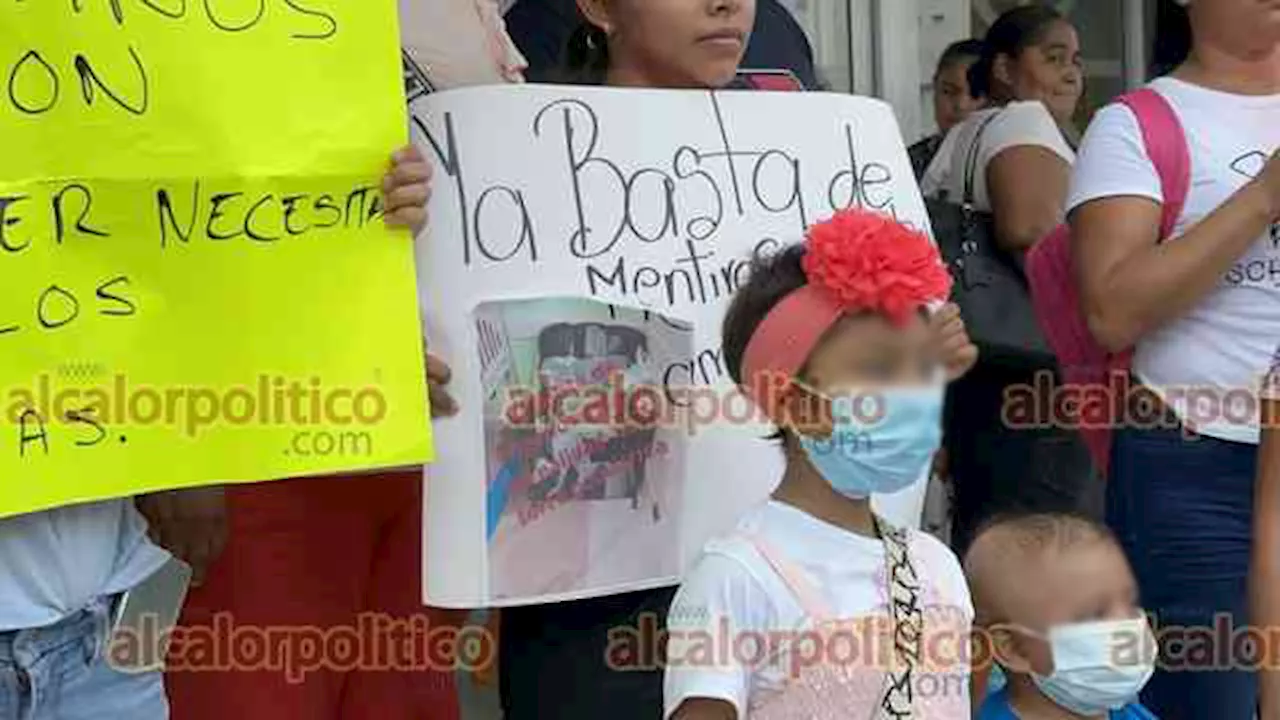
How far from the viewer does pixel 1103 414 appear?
253 centimetres

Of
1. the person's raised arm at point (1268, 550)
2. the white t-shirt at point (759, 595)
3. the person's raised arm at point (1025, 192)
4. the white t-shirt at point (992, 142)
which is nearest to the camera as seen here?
the white t-shirt at point (759, 595)

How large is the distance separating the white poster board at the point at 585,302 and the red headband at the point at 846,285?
0.32m

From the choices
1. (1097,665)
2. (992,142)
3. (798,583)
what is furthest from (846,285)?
(992,142)

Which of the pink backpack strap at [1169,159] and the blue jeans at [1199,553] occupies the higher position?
the pink backpack strap at [1169,159]

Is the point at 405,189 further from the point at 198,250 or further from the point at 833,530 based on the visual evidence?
the point at 833,530

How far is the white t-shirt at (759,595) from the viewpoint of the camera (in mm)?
1906

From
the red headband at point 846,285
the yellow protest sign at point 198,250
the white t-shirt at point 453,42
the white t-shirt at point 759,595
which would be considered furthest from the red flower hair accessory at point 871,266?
the white t-shirt at point 453,42

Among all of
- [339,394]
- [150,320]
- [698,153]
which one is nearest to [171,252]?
[150,320]

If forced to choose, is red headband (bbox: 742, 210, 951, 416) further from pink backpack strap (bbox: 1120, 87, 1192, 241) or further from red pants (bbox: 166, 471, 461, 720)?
red pants (bbox: 166, 471, 461, 720)

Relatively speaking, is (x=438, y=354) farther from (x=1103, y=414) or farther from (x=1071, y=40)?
(x=1071, y=40)

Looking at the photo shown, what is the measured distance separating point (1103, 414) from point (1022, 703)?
1.50 feet

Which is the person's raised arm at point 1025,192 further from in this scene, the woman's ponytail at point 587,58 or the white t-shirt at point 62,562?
the white t-shirt at point 62,562

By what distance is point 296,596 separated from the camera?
2.51 metres

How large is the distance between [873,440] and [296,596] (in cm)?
90
